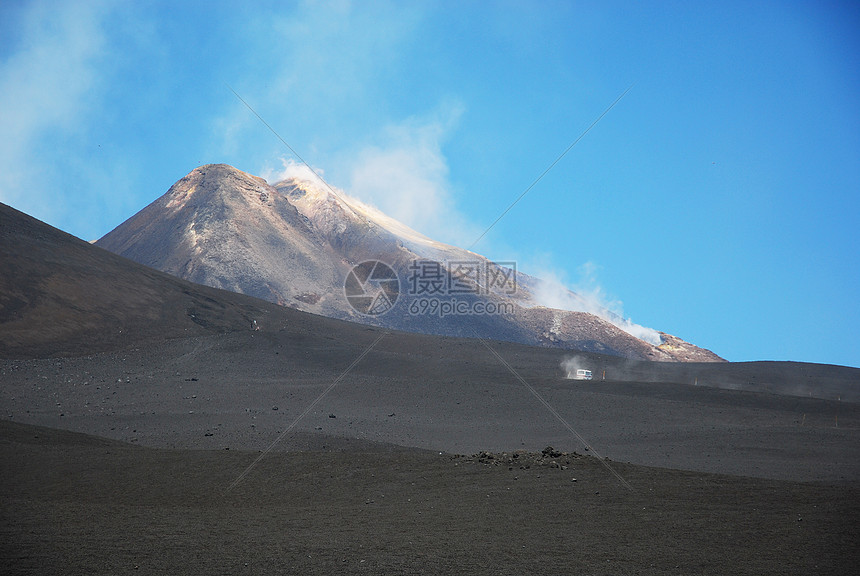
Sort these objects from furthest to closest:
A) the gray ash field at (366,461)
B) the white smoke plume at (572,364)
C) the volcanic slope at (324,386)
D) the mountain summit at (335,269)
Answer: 1. the mountain summit at (335,269)
2. the white smoke plume at (572,364)
3. the volcanic slope at (324,386)
4. the gray ash field at (366,461)

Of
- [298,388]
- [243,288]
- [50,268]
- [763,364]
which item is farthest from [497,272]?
[298,388]

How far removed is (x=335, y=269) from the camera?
10762 centimetres

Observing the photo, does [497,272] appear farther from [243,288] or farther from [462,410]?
[462,410]

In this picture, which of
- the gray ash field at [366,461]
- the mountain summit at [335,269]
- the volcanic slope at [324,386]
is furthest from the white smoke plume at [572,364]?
the mountain summit at [335,269]

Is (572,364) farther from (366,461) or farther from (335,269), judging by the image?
(335,269)

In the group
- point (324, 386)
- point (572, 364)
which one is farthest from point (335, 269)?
point (324, 386)

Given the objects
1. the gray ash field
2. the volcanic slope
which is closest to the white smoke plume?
the volcanic slope

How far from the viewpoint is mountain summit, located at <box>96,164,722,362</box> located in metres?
93.1

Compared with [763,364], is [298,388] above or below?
below

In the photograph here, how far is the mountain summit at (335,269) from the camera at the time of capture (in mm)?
93125

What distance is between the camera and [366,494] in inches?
531

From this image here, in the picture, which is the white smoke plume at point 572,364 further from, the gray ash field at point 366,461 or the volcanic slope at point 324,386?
the gray ash field at point 366,461

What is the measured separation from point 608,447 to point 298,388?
14.9 m

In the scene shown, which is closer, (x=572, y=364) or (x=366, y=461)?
(x=366, y=461)
